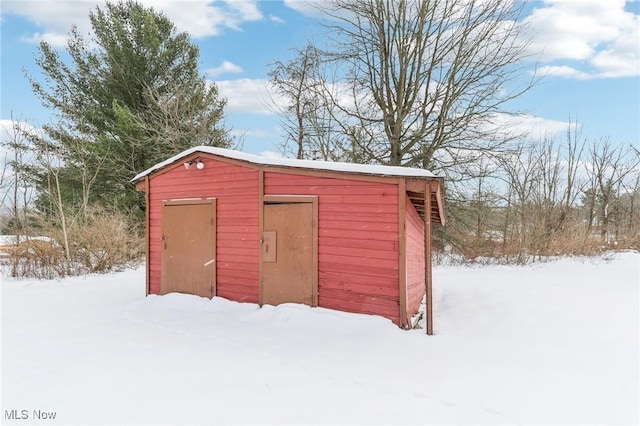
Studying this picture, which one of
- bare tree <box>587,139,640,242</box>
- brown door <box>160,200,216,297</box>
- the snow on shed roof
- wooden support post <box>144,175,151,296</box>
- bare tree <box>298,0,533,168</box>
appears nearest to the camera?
the snow on shed roof

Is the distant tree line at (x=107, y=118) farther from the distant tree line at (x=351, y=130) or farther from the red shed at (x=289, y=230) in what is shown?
the red shed at (x=289, y=230)

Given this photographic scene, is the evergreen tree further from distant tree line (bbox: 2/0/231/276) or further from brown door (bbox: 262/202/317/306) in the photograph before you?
brown door (bbox: 262/202/317/306)

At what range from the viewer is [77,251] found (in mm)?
10938

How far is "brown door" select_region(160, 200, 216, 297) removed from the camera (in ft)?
20.5

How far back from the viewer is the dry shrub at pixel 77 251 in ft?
33.5

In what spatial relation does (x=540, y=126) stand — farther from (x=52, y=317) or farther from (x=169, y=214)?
(x=52, y=317)

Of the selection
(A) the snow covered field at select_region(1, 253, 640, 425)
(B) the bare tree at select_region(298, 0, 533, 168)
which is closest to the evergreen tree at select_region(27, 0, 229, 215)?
(B) the bare tree at select_region(298, 0, 533, 168)

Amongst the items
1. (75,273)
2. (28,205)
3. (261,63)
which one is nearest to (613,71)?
(261,63)

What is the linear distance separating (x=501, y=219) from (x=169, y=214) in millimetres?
12092

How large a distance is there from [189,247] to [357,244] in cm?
307

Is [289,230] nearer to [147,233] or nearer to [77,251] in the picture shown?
[147,233]

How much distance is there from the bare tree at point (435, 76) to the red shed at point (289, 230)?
4.75 m

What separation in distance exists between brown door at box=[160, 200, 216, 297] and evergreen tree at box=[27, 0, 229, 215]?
310 inches

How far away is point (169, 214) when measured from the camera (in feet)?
22.1
